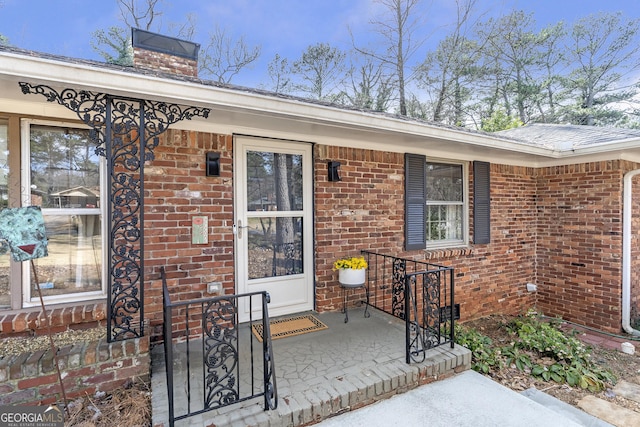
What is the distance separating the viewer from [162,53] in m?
4.38

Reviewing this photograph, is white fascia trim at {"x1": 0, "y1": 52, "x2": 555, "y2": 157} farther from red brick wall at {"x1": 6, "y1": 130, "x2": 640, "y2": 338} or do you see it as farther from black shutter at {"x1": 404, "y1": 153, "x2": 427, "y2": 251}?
black shutter at {"x1": 404, "y1": 153, "x2": 427, "y2": 251}

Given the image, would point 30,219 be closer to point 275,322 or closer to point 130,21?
point 275,322

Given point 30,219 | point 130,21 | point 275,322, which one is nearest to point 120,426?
point 30,219

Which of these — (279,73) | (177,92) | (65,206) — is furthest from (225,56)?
(177,92)

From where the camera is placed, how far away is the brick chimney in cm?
426

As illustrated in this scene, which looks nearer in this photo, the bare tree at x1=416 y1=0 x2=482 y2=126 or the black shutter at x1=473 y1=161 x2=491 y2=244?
the black shutter at x1=473 y1=161 x2=491 y2=244

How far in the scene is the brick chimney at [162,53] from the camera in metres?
4.26

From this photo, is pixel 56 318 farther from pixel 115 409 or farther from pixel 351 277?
pixel 351 277

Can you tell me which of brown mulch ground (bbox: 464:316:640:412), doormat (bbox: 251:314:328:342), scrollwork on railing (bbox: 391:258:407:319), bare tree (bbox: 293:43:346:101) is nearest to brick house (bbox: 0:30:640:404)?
doormat (bbox: 251:314:328:342)

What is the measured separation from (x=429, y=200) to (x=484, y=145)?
3.55ft

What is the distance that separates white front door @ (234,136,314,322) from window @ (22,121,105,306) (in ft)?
4.22

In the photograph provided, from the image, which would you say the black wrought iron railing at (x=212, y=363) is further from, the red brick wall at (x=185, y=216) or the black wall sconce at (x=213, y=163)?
the black wall sconce at (x=213, y=163)

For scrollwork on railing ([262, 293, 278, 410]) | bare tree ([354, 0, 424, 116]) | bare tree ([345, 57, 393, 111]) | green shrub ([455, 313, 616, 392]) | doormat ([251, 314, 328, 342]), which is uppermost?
bare tree ([354, 0, 424, 116])

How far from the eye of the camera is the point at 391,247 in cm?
439
